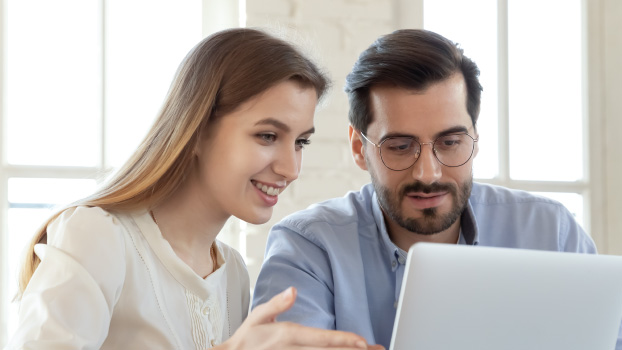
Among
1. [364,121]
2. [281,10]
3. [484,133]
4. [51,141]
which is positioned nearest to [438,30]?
[484,133]

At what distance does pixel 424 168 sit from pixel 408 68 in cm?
23

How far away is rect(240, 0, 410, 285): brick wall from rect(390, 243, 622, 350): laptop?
1.24 metres

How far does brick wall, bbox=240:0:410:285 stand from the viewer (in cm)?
226

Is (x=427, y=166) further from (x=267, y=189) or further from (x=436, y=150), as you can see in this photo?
(x=267, y=189)

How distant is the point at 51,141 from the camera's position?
7.55 feet

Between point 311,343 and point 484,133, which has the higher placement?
point 484,133

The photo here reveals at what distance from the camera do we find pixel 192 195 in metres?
1.51

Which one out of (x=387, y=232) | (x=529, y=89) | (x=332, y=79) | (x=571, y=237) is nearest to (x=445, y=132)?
(x=387, y=232)

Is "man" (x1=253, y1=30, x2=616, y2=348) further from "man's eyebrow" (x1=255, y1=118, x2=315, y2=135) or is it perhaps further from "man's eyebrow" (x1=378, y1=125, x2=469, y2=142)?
"man's eyebrow" (x1=255, y1=118, x2=315, y2=135)

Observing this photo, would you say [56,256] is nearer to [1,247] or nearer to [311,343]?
[311,343]

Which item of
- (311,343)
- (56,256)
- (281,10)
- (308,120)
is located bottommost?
(311,343)

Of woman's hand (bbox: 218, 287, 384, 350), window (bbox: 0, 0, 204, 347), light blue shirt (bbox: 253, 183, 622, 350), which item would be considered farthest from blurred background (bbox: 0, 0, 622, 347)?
woman's hand (bbox: 218, 287, 384, 350)

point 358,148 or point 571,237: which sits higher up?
point 358,148

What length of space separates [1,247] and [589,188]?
6.44 ft
